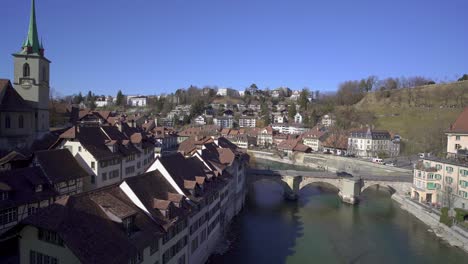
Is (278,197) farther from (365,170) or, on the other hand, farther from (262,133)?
(262,133)

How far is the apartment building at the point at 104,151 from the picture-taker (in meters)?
29.2

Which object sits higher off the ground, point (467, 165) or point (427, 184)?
point (467, 165)

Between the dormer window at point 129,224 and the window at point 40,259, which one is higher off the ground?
the dormer window at point 129,224

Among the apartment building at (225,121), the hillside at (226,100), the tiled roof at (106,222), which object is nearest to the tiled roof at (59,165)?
the tiled roof at (106,222)

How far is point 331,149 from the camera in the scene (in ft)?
316

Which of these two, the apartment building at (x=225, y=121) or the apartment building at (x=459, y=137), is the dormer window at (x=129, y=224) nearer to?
the apartment building at (x=459, y=137)

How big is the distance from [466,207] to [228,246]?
27.7m

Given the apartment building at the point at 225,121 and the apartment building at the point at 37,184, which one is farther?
the apartment building at the point at 225,121

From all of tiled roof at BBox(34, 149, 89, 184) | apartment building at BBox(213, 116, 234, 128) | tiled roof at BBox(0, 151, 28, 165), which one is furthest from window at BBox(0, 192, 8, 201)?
apartment building at BBox(213, 116, 234, 128)

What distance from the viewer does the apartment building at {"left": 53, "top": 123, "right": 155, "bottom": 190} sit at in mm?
29219

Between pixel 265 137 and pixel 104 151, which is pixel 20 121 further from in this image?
pixel 265 137

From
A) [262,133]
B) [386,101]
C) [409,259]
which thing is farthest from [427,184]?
[386,101]

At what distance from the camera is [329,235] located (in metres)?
35.6

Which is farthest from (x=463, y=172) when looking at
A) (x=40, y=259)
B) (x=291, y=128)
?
(x=291, y=128)
